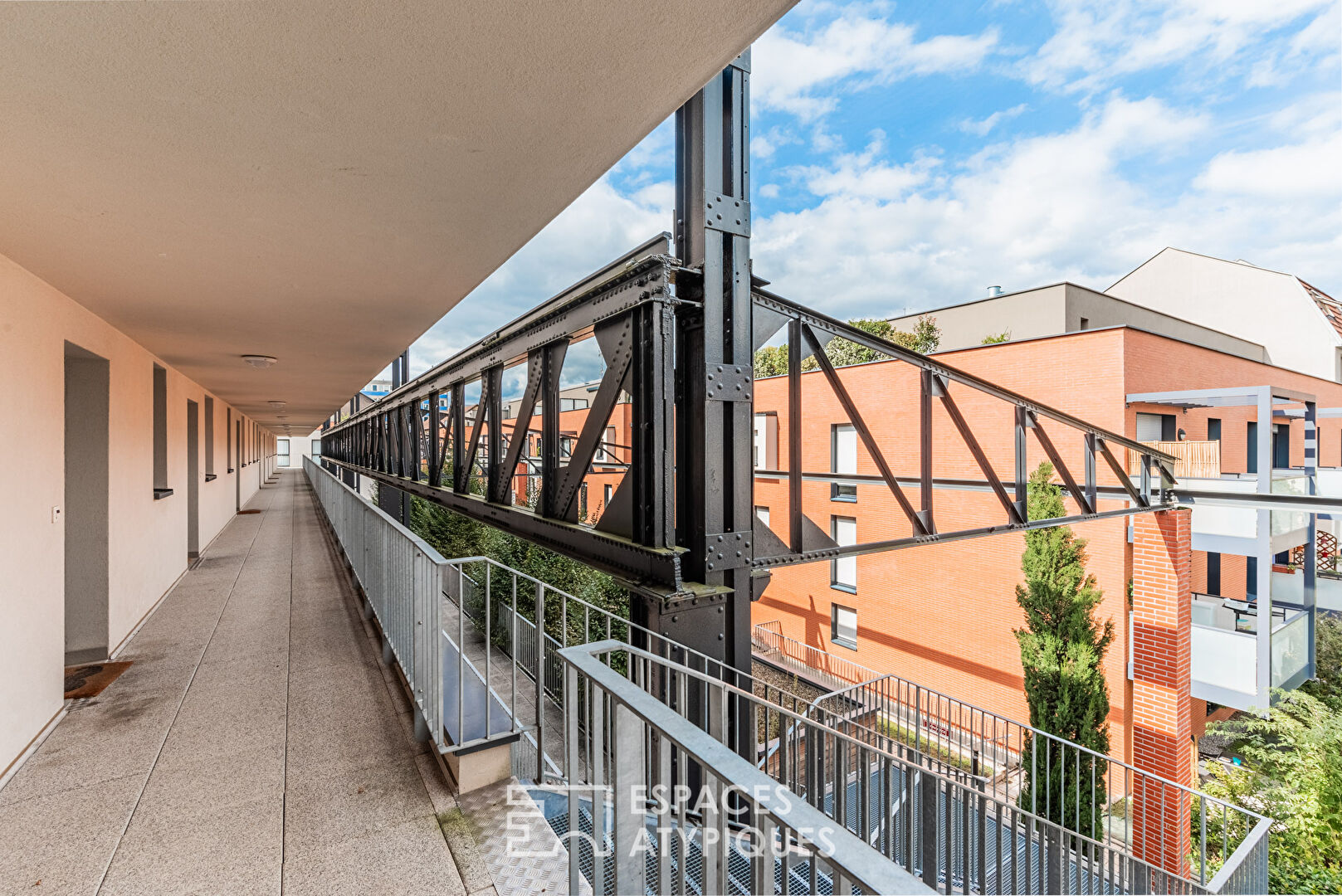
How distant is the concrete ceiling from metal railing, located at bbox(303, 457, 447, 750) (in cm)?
161

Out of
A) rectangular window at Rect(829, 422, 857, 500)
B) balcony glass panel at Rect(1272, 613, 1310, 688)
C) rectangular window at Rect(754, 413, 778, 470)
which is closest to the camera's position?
balcony glass panel at Rect(1272, 613, 1310, 688)

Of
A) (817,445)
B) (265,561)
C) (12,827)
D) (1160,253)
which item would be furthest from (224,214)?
(1160,253)

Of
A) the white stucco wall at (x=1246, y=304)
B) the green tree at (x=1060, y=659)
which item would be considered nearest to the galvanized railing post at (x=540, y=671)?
the green tree at (x=1060, y=659)

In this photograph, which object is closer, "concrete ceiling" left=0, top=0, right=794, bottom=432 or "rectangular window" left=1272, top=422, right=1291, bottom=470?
"concrete ceiling" left=0, top=0, right=794, bottom=432

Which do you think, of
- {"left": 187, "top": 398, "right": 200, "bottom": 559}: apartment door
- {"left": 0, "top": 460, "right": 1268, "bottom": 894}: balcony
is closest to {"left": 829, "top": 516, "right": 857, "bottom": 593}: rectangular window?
{"left": 0, "top": 460, "right": 1268, "bottom": 894}: balcony

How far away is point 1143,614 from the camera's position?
8602mm

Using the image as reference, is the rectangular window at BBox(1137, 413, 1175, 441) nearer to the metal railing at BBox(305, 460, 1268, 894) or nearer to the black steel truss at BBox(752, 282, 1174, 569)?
the metal railing at BBox(305, 460, 1268, 894)

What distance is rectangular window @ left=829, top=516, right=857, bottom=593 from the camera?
1485 cm

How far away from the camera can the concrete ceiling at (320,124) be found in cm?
145

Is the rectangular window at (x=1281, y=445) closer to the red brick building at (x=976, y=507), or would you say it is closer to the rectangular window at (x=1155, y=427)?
the red brick building at (x=976, y=507)

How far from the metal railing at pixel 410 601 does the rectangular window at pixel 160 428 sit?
3.58 metres

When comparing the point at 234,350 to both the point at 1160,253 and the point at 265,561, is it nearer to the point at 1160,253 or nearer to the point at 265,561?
the point at 265,561

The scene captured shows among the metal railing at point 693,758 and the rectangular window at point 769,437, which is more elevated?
the rectangular window at point 769,437

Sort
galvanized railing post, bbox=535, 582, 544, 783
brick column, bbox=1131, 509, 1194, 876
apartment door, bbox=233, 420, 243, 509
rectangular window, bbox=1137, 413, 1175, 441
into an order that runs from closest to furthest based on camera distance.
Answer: galvanized railing post, bbox=535, 582, 544, 783 < brick column, bbox=1131, 509, 1194, 876 < rectangular window, bbox=1137, 413, 1175, 441 < apartment door, bbox=233, 420, 243, 509
